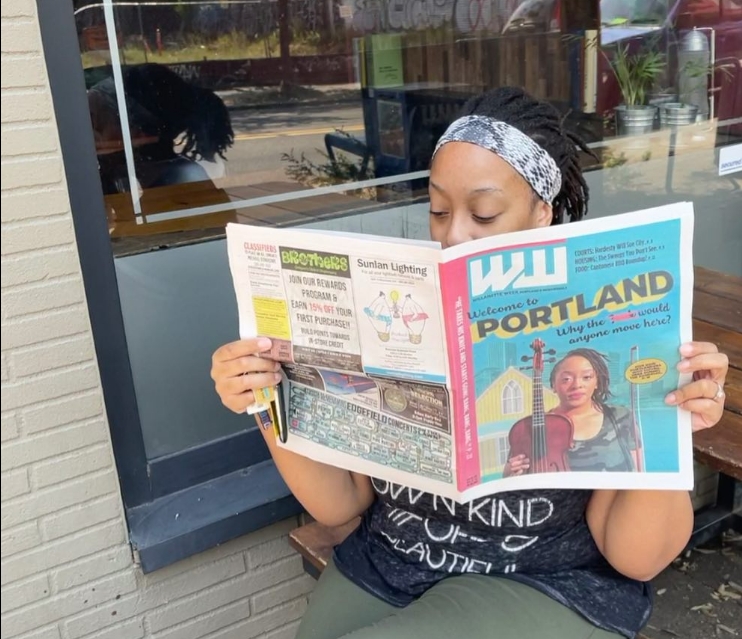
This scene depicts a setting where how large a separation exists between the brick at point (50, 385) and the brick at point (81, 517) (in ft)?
0.86

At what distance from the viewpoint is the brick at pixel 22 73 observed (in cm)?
148

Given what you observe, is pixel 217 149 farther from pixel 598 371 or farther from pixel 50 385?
pixel 598 371

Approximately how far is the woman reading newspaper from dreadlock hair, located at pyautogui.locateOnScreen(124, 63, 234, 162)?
856mm

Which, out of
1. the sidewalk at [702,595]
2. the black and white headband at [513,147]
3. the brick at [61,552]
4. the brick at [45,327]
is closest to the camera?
the black and white headband at [513,147]

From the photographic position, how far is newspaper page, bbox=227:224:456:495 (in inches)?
41.6

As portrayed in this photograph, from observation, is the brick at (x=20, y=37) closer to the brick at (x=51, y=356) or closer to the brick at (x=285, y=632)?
the brick at (x=51, y=356)

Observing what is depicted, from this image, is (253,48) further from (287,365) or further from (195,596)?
(195,596)

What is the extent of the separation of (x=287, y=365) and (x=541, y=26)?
1.83 meters

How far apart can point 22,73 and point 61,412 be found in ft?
2.17

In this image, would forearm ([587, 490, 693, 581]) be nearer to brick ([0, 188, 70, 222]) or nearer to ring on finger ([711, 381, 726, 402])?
ring on finger ([711, 381, 726, 402])

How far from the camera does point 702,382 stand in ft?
3.51

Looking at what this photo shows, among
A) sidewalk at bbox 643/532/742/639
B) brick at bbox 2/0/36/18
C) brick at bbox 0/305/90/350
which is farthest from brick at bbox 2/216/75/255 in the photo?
sidewalk at bbox 643/532/742/639

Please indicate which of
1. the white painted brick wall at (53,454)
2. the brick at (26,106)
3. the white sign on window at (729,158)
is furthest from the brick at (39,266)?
the white sign on window at (729,158)

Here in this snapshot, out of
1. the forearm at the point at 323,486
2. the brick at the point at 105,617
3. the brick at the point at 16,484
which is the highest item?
the forearm at the point at 323,486
